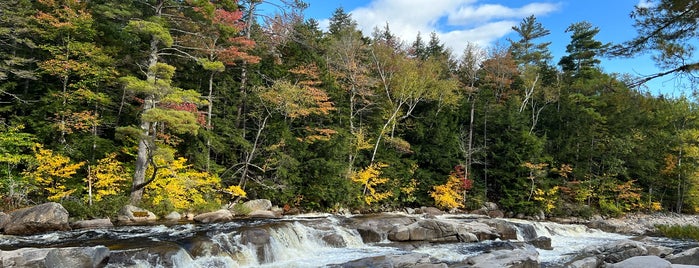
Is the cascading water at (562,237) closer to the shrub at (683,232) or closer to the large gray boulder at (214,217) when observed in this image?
→ the shrub at (683,232)

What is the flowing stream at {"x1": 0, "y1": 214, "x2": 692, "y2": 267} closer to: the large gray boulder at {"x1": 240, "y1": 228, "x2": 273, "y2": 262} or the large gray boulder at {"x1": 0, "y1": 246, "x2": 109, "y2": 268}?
the large gray boulder at {"x1": 240, "y1": 228, "x2": 273, "y2": 262}

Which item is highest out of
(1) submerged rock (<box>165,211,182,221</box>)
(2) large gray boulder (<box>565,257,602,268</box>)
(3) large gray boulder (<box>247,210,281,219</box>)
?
(2) large gray boulder (<box>565,257,602,268</box>)

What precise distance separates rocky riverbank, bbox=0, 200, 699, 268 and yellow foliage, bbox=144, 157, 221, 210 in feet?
2.71

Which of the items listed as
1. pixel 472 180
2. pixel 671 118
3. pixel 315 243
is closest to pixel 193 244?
pixel 315 243

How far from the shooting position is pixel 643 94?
23.8 feet

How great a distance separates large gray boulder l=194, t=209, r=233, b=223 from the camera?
42.2ft

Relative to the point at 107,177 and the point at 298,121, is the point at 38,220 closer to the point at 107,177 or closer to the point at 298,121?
the point at 107,177

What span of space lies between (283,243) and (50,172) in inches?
323

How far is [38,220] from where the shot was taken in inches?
383

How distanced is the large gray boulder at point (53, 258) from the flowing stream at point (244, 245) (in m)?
0.40

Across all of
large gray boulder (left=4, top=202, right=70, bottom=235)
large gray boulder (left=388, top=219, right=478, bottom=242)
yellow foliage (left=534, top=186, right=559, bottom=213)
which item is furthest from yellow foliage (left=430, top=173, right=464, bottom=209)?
large gray boulder (left=4, top=202, right=70, bottom=235)

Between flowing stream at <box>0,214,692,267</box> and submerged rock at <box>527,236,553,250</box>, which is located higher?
flowing stream at <box>0,214,692,267</box>

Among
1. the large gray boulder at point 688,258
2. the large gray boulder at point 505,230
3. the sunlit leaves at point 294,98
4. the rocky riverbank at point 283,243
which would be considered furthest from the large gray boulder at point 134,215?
the large gray boulder at point 688,258

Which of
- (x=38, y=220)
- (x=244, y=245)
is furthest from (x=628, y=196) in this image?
(x=38, y=220)
